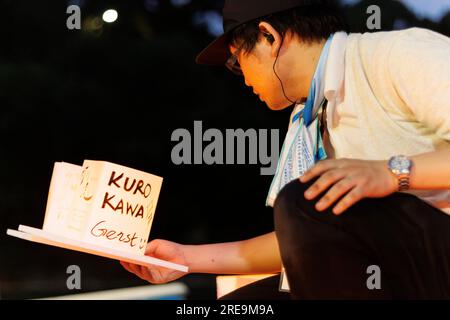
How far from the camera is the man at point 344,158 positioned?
124 centimetres

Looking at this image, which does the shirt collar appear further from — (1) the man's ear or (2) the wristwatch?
(2) the wristwatch

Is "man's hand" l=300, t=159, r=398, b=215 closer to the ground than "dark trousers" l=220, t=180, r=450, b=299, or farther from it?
farther from it

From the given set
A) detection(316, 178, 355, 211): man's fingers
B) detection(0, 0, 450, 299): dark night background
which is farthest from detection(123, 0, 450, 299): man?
detection(0, 0, 450, 299): dark night background

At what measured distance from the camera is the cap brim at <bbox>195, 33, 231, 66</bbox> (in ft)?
5.89

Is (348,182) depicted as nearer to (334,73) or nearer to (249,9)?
(334,73)

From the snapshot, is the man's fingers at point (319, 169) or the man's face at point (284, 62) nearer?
the man's fingers at point (319, 169)

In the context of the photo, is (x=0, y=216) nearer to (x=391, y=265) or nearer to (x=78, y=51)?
(x=78, y=51)

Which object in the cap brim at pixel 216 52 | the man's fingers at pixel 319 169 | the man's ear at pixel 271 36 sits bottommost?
the man's fingers at pixel 319 169

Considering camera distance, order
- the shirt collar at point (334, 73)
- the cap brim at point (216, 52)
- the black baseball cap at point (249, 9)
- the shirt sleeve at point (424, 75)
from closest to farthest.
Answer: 1. the shirt sleeve at point (424, 75)
2. the shirt collar at point (334, 73)
3. the black baseball cap at point (249, 9)
4. the cap brim at point (216, 52)

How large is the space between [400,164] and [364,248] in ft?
0.53

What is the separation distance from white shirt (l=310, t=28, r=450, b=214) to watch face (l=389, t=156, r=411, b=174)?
128 millimetres

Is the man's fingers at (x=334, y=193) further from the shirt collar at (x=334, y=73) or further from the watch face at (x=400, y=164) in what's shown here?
the shirt collar at (x=334, y=73)

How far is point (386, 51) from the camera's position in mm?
1449

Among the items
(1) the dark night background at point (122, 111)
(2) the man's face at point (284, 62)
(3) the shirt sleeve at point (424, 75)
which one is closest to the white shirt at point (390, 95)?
(3) the shirt sleeve at point (424, 75)
